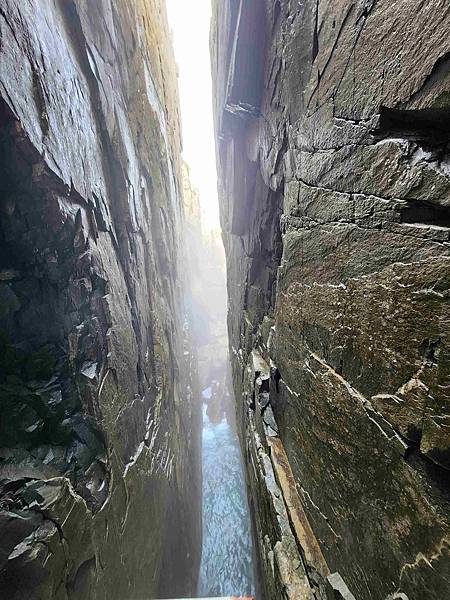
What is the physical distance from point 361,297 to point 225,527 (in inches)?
374

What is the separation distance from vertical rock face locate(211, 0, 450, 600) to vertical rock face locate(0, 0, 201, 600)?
1702 mm

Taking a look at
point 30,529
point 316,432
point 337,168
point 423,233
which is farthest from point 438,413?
point 30,529

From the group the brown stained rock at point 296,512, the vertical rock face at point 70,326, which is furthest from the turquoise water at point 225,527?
the brown stained rock at point 296,512

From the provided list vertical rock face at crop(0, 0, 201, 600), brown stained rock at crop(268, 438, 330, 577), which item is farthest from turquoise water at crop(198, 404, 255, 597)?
brown stained rock at crop(268, 438, 330, 577)

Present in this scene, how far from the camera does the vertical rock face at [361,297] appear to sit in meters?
1.29

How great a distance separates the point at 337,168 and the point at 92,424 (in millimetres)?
2970

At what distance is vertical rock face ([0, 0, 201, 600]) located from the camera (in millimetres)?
2205

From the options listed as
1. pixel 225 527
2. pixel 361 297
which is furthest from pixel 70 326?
pixel 225 527

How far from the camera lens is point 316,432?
2.34 m

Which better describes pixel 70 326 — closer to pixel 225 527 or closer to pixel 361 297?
pixel 361 297

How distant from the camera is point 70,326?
2781 mm

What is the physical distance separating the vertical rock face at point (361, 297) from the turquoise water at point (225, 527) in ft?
17.4

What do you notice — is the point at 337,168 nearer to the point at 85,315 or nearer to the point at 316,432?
the point at 316,432

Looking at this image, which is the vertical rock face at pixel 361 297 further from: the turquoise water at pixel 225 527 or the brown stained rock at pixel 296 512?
the turquoise water at pixel 225 527
